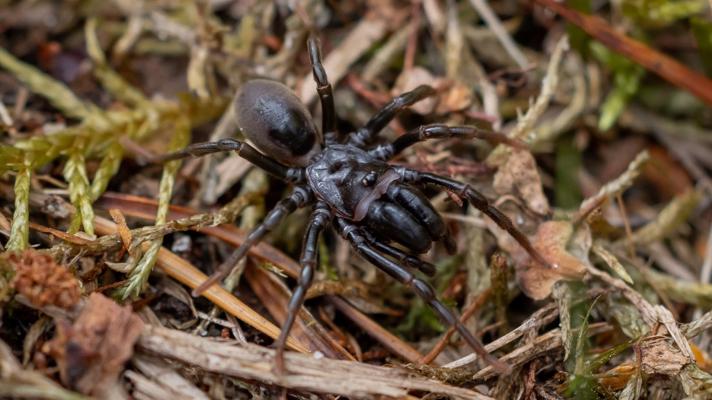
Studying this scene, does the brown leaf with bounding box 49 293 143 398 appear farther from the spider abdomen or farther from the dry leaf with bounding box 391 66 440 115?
the dry leaf with bounding box 391 66 440 115

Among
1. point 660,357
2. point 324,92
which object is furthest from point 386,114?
point 660,357

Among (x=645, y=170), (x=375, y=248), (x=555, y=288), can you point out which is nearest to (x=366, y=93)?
(x=375, y=248)

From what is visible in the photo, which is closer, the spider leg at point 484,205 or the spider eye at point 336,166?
the spider leg at point 484,205

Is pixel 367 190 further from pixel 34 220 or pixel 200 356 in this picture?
pixel 34 220

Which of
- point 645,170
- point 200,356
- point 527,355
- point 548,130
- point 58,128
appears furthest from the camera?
point 645,170

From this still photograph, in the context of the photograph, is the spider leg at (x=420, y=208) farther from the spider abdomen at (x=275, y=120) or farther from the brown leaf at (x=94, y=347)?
the brown leaf at (x=94, y=347)

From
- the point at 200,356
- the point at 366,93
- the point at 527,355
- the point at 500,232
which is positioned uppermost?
the point at 366,93

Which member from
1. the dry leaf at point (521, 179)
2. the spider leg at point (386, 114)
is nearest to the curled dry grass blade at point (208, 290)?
the spider leg at point (386, 114)
